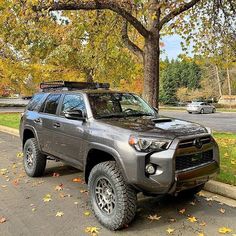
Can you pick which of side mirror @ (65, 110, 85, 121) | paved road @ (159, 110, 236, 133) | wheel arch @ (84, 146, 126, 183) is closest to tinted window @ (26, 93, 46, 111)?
side mirror @ (65, 110, 85, 121)

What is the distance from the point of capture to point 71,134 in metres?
5.52

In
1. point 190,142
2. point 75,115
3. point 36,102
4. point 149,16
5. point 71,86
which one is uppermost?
point 149,16

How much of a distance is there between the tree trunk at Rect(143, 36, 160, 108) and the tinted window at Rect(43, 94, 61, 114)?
419 centimetres

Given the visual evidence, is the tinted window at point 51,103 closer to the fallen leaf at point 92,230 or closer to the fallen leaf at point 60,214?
the fallen leaf at point 60,214

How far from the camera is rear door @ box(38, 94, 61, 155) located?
20.2 ft

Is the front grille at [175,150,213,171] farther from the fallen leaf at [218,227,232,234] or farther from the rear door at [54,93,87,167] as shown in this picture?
the rear door at [54,93,87,167]

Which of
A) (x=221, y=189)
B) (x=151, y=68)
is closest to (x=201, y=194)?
(x=221, y=189)

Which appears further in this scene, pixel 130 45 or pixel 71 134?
pixel 130 45

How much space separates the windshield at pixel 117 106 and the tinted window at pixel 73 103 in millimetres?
175

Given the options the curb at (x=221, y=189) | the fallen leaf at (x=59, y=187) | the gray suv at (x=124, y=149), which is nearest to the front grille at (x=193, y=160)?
the gray suv at (x=124, y=149)

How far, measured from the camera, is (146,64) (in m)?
10.3

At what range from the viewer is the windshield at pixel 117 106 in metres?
5.38

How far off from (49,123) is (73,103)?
2.52ft

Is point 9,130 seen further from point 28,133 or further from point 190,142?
point 190,142
